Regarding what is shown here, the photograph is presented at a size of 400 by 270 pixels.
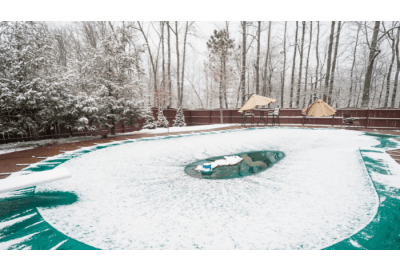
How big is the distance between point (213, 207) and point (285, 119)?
35.9 ft

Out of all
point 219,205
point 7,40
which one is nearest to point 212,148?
point 219,205

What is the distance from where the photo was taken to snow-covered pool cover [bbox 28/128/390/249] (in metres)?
1.69

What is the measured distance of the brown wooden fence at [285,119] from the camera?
7.27 meters

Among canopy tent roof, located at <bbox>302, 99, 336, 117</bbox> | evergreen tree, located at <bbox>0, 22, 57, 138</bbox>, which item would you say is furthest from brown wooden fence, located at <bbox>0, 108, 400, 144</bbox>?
canopy tent roof, located at <bbox>302, 99, 336, 117</bbox>

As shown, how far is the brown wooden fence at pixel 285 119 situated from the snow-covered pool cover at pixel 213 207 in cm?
407

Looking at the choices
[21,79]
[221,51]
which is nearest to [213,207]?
[21,79]

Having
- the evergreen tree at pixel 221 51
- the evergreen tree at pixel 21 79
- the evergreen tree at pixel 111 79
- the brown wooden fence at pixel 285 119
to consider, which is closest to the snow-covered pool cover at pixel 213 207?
the evergreen tree at pixel 21 79

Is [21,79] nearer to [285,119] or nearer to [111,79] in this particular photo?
[111,79]

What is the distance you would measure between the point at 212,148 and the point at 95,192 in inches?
130

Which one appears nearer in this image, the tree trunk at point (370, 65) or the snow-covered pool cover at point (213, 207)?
the snow-covered pool cover at point (213, 207)

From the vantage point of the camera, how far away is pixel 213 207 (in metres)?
2.26

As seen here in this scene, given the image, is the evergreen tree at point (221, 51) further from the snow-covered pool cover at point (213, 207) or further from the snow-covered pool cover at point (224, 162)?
the snow-covered pool cover at point (213, 207)

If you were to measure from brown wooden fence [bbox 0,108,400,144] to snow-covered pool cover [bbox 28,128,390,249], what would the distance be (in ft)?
13.4

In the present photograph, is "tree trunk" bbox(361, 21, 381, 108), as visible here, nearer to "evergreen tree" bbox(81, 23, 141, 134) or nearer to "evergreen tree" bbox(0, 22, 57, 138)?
"evergreen tree" bbox(81, 23, 141, 134)
